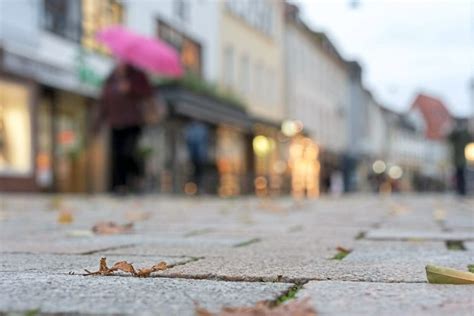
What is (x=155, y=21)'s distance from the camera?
61.1 feet

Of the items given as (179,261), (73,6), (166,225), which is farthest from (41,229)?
(73,6)

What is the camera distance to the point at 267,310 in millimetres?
1599

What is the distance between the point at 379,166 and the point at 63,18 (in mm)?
39702

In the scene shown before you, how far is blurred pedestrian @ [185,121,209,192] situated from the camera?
18672 millimetres

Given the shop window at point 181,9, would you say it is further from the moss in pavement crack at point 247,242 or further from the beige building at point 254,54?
the moss in pavement crack at point 247,242

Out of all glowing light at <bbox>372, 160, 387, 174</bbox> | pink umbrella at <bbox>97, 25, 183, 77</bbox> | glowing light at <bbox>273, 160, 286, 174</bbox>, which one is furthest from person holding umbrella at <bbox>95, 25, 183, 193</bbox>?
glowing light at <bbox>372, 160, 387, 174</bbox>

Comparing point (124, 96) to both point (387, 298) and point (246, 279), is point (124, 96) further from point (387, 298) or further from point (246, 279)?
point (387, 298)

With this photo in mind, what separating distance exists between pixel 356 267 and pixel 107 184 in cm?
1450

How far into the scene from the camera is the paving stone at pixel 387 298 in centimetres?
168

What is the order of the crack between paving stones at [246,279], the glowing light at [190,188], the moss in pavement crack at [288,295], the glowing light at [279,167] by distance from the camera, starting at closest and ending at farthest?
the moss in pavement crack at [288,295] → the crack between paving stones at [246,279] → the glowing light at [190,188] → the glowing light at [279,167]

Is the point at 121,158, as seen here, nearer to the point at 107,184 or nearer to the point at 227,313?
the point at 107,184

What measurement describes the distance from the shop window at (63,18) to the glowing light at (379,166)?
37190mm

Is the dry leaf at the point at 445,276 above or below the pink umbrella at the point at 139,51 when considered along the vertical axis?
below

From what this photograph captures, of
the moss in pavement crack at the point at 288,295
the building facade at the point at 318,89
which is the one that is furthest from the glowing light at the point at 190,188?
the moss in pavement crack at the point at 288,295
